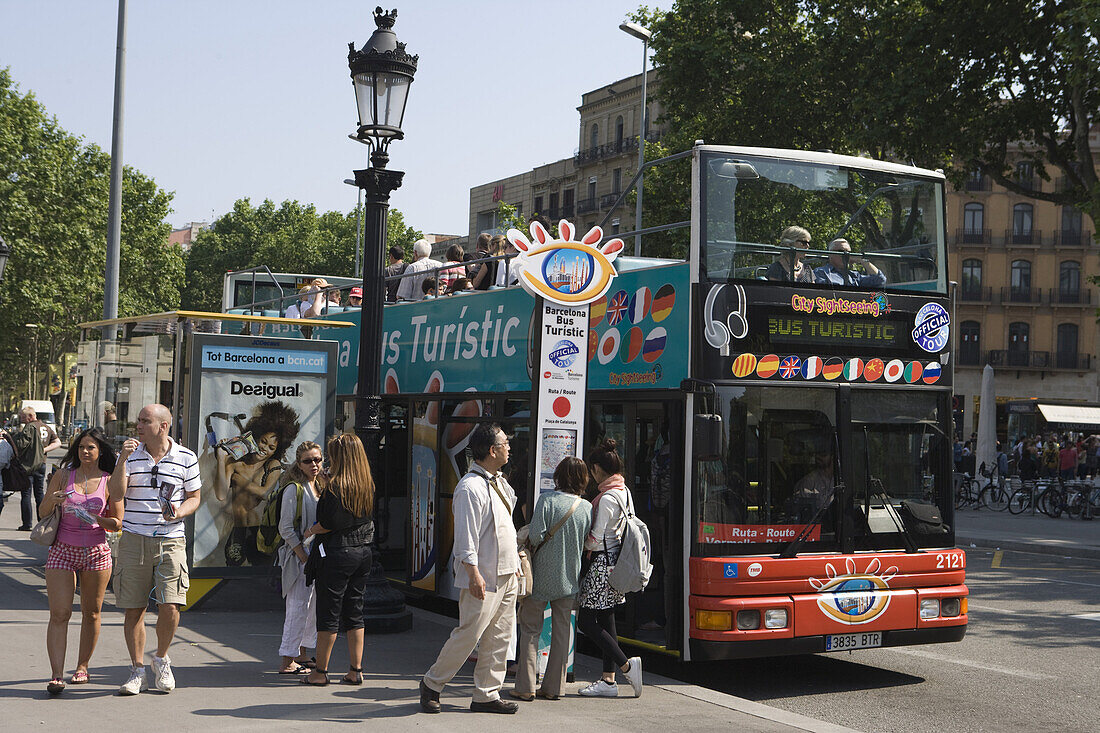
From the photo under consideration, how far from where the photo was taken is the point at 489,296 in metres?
10.9

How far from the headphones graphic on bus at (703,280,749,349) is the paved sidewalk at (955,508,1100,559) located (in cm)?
1360

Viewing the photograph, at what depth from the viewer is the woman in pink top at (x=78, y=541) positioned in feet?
23.6

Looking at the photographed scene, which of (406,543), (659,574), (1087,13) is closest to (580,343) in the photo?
(659,574)

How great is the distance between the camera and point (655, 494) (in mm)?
8781

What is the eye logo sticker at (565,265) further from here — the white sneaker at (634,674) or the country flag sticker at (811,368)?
the white sneaker at (634,674)

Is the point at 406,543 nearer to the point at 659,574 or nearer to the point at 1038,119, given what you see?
the point at 659,574

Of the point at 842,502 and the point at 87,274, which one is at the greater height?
the point at 87,274

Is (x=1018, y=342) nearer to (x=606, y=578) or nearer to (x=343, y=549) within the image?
(x=606, y=578)

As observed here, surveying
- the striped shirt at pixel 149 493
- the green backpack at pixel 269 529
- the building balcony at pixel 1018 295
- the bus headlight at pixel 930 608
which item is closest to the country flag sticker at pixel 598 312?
the bus headlight at pixel 930 608

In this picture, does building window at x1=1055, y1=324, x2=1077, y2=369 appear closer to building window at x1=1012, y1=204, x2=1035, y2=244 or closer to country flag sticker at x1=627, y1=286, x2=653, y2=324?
building window at x1=1012, y1=204, x2=1035, y2=244

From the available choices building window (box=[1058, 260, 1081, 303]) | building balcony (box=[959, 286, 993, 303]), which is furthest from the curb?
building window (box=[1058, 260, 1081, 303])

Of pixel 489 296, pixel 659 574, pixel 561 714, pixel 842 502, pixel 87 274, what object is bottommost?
pixel 561 714

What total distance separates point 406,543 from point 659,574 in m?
4.01

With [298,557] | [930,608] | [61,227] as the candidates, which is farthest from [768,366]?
[61,227]
